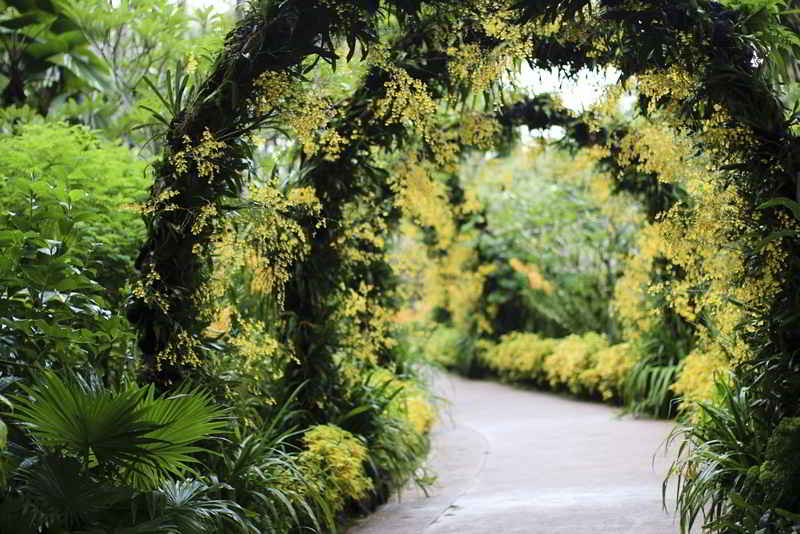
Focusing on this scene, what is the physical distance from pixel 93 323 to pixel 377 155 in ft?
10.4

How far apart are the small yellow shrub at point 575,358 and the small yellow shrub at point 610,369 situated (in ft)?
0.76

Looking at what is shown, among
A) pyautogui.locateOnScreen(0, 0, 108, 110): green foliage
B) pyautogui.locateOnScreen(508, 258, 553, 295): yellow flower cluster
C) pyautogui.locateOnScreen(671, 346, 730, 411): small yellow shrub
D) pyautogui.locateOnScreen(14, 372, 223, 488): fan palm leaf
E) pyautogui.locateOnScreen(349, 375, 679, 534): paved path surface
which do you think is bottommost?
pyautogui.locateOnScreen(349, 375, 679, 534): paved path surface

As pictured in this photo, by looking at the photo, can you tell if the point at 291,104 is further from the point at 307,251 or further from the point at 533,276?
the point at 533,276

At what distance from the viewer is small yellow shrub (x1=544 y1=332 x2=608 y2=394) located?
13.0 meters

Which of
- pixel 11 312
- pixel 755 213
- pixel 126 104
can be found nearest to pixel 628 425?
pixel 755 213

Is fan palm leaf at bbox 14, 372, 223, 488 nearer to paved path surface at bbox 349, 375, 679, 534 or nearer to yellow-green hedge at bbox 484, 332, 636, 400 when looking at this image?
paved path surface at bbox 349, 375, 679, 534

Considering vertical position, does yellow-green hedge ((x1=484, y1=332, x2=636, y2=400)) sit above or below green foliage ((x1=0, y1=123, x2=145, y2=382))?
below

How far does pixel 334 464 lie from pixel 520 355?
9.67 m

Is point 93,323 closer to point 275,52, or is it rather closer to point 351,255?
point 275,52

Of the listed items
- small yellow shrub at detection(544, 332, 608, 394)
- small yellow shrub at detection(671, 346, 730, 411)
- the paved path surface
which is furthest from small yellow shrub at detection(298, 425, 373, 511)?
small yellow shrub at detection(544, 332, 608, 394)

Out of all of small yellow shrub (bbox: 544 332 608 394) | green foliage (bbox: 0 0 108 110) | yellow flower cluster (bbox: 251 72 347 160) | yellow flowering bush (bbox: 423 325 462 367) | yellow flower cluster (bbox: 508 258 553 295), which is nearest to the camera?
yellow flower cluster (bbox: 251 72 347 160)

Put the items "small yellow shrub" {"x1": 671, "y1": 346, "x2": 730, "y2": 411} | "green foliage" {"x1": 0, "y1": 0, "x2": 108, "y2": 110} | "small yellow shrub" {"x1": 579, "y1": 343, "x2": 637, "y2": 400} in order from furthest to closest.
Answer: "small yellow shrub" {"x1": 579, "y1": 343, "x2": 637, "y2": 400}
"green foliage" {"x1": 0, "y1": 0, "x2": 108, "y2": 110}
"small yellow shrub" {"x1": 671, "y1": 346, "x2": 730, "y2": 411}

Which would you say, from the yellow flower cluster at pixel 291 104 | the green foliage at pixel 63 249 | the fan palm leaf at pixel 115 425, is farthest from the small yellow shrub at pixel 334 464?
the yellow flower cluster at pixel 291 104

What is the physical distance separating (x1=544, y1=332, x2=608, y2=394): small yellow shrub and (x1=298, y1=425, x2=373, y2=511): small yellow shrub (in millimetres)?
7086
